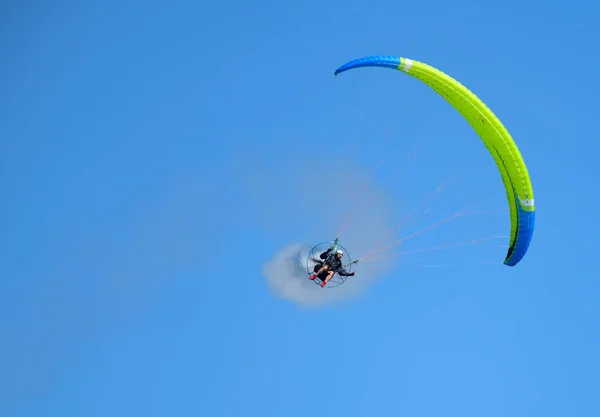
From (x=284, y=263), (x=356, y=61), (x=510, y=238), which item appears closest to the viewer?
(x=356, y=61)

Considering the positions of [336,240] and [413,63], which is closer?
[413,63]

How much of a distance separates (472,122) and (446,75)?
2092 mm

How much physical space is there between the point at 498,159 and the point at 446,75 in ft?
12.3

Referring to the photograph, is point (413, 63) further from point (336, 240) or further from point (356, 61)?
point (336, 240)

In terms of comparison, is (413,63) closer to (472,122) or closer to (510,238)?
(472,122)

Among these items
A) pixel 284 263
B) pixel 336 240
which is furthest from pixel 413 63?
pixel 284 263

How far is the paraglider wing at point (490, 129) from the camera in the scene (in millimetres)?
32344

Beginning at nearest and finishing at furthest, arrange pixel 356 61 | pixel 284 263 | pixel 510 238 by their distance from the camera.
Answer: pixel 356 61 → pixel 510 238 → pixel 284 263

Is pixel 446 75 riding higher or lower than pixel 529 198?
higher

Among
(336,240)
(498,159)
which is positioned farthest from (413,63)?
(336,240)

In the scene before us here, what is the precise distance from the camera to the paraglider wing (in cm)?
3234

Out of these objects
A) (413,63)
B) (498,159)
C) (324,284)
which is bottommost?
(324,284)

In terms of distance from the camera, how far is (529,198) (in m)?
32.5

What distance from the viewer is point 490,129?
32562 mm
